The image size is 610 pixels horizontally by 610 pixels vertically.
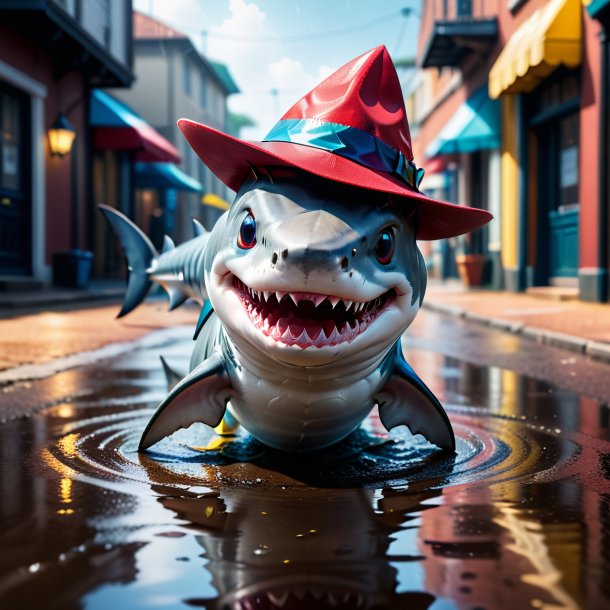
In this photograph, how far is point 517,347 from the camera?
6.62 meters

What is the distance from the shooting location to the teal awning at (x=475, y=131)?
51.4 ft

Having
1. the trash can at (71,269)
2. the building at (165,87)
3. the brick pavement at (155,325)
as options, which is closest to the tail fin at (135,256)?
the brick pavement at (155,325)

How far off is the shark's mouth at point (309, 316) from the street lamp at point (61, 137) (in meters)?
13.1

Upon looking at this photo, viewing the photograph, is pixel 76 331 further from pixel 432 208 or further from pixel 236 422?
pixel 432 208

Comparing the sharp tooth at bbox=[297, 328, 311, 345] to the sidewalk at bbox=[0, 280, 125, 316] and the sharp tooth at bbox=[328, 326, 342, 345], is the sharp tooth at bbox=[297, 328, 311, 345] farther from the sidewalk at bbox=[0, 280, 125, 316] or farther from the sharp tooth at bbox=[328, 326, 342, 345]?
the sidewalk at bbox=[0, 280, 125, 316]

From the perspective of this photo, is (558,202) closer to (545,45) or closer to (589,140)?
(589,140)

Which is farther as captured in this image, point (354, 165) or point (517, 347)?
point (517, 347)

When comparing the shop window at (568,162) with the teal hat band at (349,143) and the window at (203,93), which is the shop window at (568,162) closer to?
the teal hat band at (349,143)

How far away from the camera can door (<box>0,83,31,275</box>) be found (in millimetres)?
12938

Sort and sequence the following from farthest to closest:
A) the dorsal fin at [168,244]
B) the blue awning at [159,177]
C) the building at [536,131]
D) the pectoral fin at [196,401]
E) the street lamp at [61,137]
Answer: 1. the blue awning at [159,177]
2. the street lamp at [61,137]
3. the building at [536,131]
4. the dorsal fin at [168,244]
5. the pectoral fin at [196,401]

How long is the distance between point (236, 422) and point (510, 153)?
13.7m

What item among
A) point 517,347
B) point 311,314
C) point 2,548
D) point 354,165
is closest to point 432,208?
point 354,165

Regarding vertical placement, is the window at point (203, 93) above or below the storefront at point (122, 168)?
above

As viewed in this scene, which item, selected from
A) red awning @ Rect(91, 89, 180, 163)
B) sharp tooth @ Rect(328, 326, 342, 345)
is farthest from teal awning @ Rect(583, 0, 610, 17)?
red awning @ Rect(91, 89, 180, 163)
